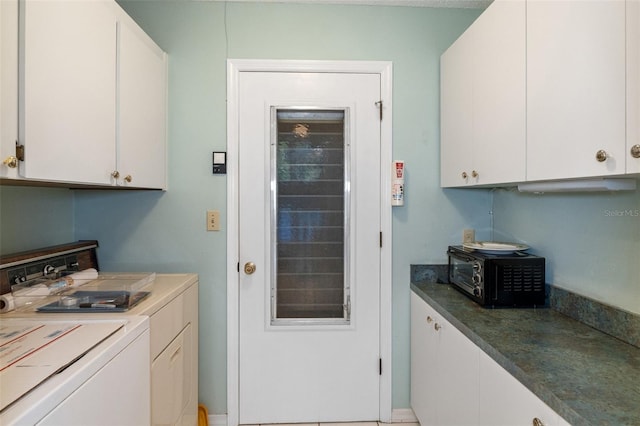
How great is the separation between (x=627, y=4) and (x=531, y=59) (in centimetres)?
34

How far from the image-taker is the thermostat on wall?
1.99 meters

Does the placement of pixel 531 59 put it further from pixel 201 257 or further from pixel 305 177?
pixel 201 257

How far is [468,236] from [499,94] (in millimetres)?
926

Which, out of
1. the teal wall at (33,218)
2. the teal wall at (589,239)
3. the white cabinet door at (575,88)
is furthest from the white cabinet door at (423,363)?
the teal wall at (33,218)

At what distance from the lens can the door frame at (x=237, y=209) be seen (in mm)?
1985

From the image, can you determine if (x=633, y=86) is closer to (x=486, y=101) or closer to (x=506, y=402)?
(x=486, y=101)

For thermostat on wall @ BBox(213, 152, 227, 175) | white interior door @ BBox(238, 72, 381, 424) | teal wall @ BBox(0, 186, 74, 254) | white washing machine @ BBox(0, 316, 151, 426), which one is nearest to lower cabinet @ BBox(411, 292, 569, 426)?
white interior door @ BBox(238, 72, 381, 424)

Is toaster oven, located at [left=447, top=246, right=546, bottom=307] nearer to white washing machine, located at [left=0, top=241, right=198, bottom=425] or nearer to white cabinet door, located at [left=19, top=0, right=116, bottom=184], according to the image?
white washing machine, located at [left=0, top=241, right=198, bottom=425]

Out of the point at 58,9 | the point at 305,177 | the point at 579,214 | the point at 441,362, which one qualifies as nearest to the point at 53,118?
the point at 58,9

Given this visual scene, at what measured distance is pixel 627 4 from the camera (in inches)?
36.8

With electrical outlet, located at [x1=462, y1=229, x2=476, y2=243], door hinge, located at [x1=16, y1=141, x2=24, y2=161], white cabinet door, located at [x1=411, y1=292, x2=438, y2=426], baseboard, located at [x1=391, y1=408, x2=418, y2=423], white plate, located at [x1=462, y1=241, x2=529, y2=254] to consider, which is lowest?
baseboard, located at [x1=391, y1=408, x2=418, y2=423]

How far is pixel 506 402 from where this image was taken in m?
1.09

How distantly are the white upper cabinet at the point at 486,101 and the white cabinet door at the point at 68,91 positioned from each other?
1.66m

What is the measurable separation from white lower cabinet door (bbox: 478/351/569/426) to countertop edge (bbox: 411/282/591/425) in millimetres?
15
